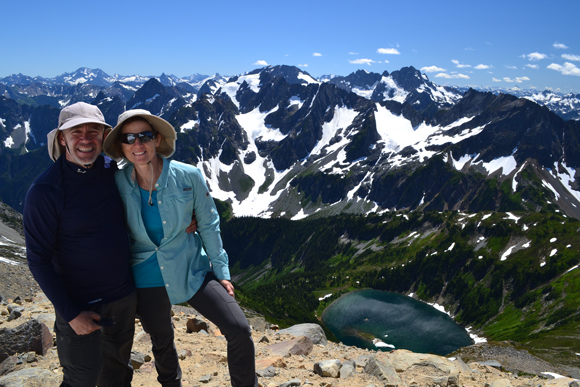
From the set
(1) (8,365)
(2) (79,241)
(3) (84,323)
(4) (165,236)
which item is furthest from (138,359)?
(2) (79,241)

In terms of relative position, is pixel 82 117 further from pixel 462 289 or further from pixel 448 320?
pixel 462 289

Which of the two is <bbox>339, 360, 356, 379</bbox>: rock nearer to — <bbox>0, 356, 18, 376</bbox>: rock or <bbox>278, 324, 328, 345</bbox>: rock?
<bbox>278, 324, 328, 345</bbox>: rock

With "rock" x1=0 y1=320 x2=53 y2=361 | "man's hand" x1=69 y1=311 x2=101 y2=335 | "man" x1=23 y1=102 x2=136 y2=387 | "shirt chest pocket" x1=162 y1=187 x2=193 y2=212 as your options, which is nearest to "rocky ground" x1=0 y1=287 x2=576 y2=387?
"rock" x1=0 y1=320 x2=53 y2=361

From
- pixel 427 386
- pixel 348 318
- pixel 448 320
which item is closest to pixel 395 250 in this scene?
pixel 448 320

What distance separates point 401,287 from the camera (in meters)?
173

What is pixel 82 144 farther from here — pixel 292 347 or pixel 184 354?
pixel 292 347

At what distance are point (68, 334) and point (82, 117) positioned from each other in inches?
160

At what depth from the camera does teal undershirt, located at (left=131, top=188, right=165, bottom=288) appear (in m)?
7.42

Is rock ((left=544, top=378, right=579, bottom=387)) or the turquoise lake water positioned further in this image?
the turquoise lake water

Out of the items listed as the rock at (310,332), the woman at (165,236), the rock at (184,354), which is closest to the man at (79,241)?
the woman at (165,236)

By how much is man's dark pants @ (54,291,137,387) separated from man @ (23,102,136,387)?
0.02 m

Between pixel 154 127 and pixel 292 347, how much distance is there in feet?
36.2

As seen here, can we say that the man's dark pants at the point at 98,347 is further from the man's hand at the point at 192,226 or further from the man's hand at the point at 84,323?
the man's hand at the point at 192,226

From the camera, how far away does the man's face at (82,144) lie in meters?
6.64
